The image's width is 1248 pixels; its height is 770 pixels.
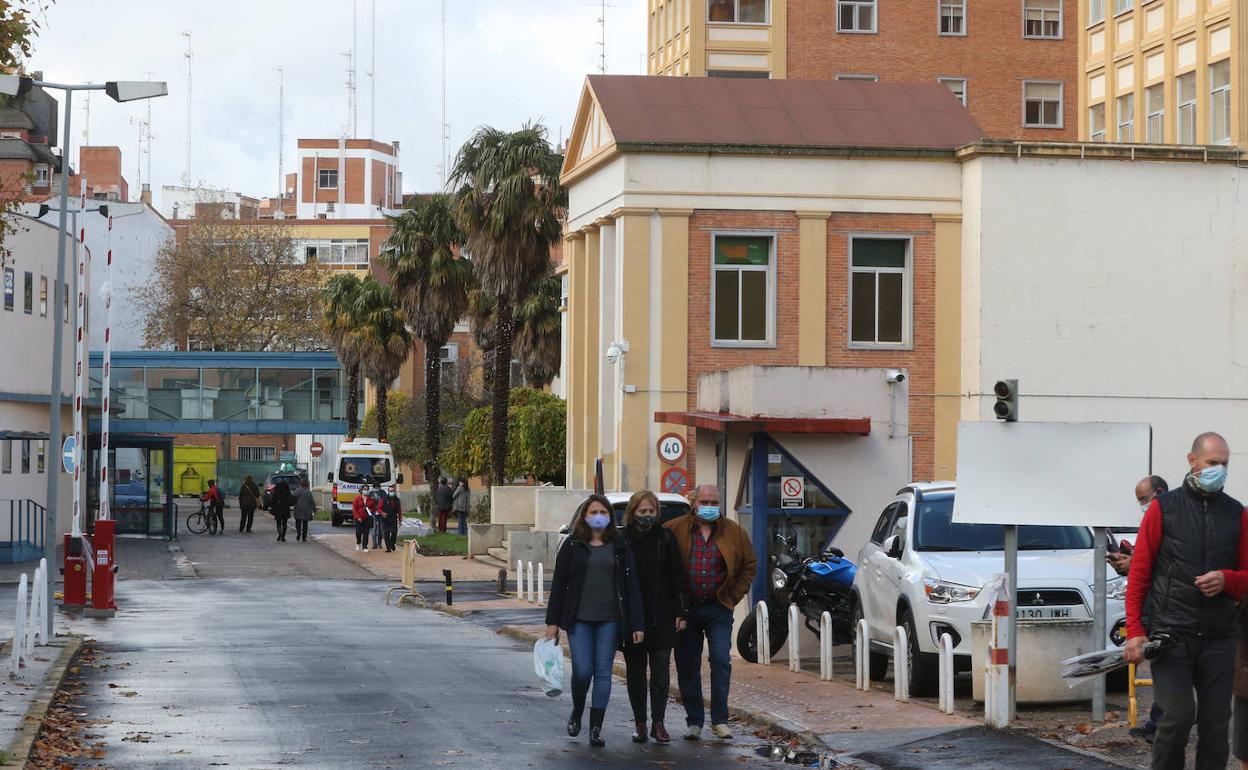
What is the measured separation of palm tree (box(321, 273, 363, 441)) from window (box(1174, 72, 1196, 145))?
32.6m

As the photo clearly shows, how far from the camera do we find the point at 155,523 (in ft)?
179

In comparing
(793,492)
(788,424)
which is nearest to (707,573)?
(788,424)

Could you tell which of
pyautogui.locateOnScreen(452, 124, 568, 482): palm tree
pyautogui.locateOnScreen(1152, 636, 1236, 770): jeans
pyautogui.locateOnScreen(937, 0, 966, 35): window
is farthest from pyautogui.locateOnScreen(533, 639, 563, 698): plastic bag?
pyautogui.locateOnScreen(937, 0, 966, 35): window

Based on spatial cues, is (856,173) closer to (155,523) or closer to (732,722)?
(732,722)

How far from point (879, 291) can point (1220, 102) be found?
14.9m

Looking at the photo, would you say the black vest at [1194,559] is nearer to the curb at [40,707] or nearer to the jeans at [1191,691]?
the jeans at [1191,691]

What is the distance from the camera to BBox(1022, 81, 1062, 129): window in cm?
6266

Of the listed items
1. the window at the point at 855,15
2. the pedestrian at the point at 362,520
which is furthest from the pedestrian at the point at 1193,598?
the window at the point at 855,15

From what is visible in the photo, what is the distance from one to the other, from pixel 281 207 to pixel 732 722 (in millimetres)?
131697

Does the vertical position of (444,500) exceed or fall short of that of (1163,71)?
it falls short

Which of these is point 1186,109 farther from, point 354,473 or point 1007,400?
point 1007,400

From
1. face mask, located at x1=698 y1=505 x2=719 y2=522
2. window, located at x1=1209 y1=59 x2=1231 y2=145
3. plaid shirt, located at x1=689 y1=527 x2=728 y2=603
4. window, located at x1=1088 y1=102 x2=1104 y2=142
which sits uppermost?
window, located at x1=1088 y1=102 x2=1104 y2=142

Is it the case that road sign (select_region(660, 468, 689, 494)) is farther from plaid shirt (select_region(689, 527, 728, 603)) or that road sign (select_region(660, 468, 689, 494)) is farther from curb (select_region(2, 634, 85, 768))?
plaid shirt (select_region(689, 527, 728, 603))

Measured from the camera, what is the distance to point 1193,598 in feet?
30.3
